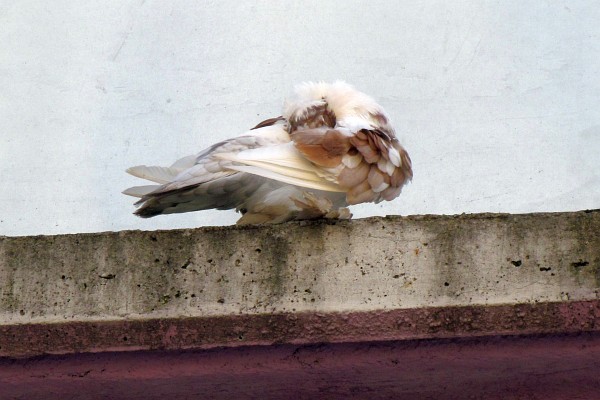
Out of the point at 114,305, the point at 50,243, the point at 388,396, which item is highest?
the point at 50,243

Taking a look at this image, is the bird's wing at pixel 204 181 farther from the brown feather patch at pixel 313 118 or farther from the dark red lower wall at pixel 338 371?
the dark red lower wall at pixel 338 371

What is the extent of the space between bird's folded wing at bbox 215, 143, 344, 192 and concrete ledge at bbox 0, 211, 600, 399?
0.41 meters

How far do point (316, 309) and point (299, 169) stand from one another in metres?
0.59

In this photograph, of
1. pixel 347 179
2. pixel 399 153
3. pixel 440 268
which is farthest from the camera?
pixel 399 153

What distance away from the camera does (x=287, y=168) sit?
2.41 m

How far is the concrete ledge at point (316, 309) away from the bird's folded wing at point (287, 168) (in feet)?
1.35

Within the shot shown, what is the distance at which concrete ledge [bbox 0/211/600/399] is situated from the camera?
6.34ft

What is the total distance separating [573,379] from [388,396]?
1.43ft

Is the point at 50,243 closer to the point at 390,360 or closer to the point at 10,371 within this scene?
the point at 10,371

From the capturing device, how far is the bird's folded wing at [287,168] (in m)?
2.39

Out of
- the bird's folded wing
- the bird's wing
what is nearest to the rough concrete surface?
the bird's folded wing

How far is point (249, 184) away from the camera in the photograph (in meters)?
2.70

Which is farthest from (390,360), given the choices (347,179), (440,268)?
(347,179)

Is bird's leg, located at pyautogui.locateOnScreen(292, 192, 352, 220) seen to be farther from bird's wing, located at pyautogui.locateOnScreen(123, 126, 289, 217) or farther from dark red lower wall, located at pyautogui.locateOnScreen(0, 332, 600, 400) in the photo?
dark red lower wall, located at pyautogui.locateOnScreen(0, 332, 600, 400)
